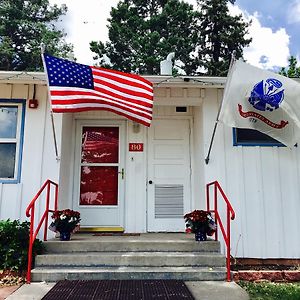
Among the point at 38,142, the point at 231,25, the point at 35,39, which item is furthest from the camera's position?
the point at 35,39

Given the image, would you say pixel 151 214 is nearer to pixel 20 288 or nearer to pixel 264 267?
pixel 264 267

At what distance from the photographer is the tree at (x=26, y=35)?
1991cm

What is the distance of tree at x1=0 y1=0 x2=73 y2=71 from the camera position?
19.9 metres

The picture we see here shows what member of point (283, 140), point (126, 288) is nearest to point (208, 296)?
point (126, 288)

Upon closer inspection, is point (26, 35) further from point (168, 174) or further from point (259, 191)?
point (259, 191)

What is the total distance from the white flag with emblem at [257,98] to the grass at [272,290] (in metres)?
1.99

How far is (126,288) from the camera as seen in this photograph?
11.9ft

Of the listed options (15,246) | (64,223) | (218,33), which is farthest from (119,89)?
(218,33)

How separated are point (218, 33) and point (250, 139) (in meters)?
16.0

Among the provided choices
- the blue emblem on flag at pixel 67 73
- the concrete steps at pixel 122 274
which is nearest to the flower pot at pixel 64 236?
the concrete steps at pixel 122 274

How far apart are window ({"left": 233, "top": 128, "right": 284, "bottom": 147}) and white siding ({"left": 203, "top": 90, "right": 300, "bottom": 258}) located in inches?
2.6

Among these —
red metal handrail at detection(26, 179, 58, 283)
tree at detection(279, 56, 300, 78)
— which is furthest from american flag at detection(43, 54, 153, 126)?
tree at detection(279, 56, 300, 78)

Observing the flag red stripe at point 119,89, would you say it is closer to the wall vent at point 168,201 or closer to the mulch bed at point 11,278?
the wall vent at point 168,201

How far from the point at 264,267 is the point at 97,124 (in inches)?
138
